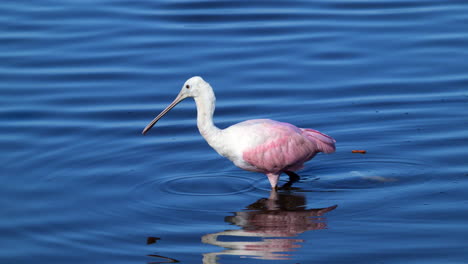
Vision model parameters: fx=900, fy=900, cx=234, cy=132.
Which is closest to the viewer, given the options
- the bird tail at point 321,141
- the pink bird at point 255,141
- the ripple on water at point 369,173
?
the pink bird at point 255,141

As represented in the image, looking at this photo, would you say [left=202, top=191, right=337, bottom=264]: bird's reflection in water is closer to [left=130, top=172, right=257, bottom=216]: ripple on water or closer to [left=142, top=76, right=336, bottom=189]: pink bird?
[left=130, top=172, right=257, bottom=216]: ripple on water

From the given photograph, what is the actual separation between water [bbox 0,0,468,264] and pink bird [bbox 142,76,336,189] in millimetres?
309

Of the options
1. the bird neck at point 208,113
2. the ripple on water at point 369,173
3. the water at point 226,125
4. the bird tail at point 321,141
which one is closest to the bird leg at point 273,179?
the water at point 226,125

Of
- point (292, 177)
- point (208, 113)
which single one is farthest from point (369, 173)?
point (208, 113)

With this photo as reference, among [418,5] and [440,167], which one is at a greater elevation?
[418,5]

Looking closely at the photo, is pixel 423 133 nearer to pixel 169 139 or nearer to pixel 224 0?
pixel 169 139

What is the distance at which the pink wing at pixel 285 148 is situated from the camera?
31.1 ft

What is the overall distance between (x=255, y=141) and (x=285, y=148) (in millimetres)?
411

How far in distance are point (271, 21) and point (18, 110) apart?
18.0 ft

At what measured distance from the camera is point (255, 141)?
9.45 meters

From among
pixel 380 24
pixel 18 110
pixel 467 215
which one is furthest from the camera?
pixel 380 24

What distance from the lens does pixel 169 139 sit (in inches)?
439

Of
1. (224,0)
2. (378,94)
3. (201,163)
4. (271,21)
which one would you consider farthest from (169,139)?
(224,0)

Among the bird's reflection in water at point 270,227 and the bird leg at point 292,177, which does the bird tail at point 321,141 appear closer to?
the bird leg at point 292,177
